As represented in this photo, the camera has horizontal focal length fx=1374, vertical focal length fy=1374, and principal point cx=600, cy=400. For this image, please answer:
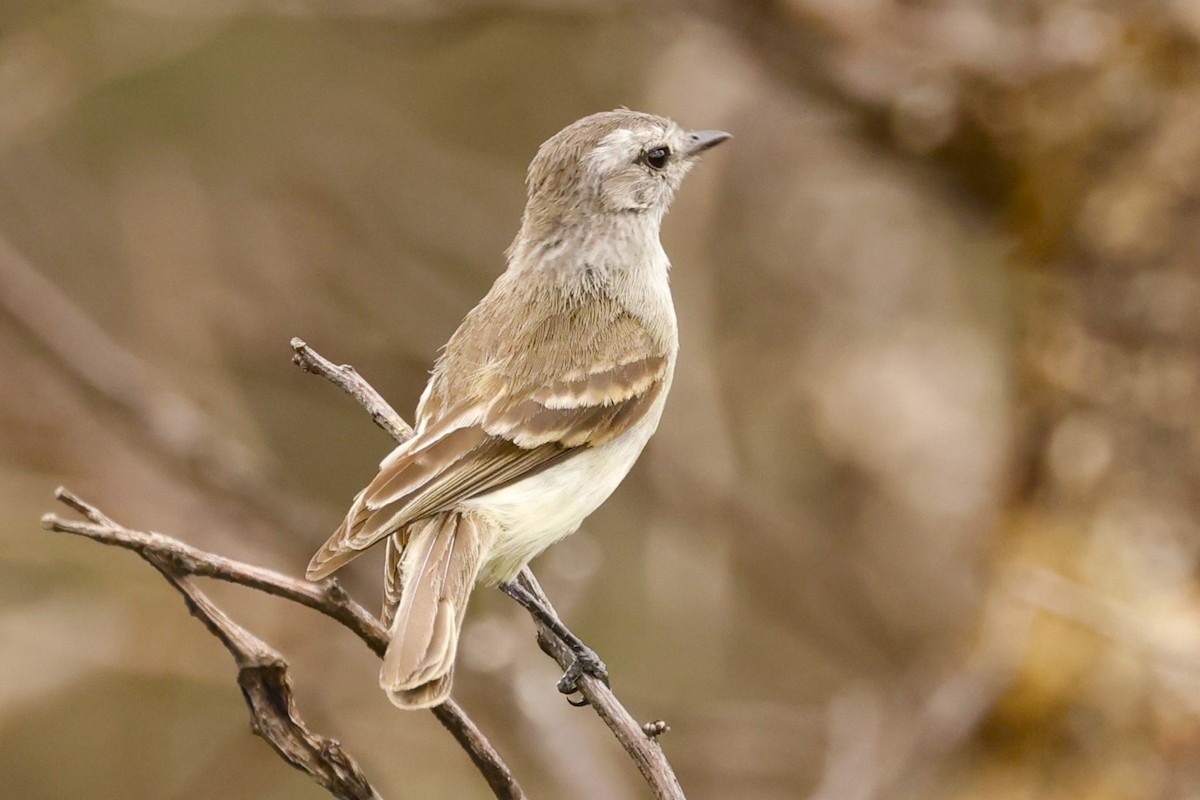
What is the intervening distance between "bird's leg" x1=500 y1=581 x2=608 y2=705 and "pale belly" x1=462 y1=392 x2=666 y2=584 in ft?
0.46

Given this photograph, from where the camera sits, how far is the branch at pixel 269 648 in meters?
2.20

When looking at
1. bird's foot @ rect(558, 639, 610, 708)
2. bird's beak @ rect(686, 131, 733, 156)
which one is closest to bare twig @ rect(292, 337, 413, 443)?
bird's foot @ rect(558, 639, 610, 708)

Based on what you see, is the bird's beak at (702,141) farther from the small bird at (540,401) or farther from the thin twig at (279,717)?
the thin twig at (279,717)

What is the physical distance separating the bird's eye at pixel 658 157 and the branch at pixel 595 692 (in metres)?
1.36

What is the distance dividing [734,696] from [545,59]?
14.2 ft

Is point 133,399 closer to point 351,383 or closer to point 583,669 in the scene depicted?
point 351,383

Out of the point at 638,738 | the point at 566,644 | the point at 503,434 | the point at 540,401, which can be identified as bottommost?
the point at 638,738

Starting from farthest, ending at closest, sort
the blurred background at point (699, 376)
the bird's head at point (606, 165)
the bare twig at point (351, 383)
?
the blurred background at point (699, 376) < the bird's head at point (606, 165) < the bare twig at point (351, 383)

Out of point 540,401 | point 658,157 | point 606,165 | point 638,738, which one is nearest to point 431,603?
point 638,738

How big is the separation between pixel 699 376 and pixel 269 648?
207 inches

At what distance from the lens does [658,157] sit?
186 inches

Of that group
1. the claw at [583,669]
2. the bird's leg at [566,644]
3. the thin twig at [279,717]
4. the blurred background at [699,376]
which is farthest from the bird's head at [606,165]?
the thin twig at [279,717]

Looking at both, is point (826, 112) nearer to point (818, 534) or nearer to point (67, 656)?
point (818, 534)

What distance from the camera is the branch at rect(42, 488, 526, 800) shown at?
2.20 m
